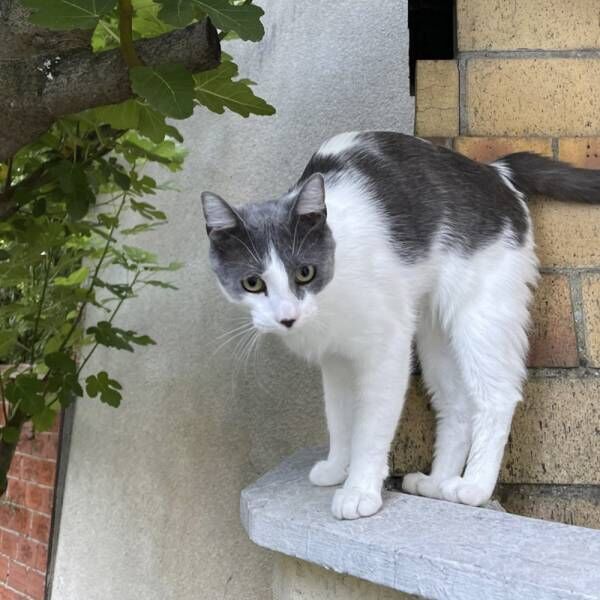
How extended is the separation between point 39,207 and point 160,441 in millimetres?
1093

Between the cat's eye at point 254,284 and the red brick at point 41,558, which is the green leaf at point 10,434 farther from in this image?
the red brick at point 41,558

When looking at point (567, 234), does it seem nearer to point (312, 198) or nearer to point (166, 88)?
point (312, 198)

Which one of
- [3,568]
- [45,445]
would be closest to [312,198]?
[45,445]

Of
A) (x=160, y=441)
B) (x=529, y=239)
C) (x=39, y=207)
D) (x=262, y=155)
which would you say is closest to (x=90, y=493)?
(x=160, y=441)

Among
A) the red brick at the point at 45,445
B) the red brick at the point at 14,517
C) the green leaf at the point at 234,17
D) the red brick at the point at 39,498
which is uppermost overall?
the green leaf at the point at 234,17

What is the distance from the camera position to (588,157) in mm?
1154

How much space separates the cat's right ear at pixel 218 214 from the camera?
1002 mm

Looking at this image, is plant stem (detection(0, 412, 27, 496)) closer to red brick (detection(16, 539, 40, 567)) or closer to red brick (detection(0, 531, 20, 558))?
red brick (detection(16, 539, 40, 567))

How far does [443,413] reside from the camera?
3.58ft

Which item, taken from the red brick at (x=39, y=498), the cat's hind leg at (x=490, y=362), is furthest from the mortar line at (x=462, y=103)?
the red brick at (x=39, y=498)

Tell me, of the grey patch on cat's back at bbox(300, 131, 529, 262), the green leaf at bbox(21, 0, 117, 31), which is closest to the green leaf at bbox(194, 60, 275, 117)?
the green leaf at bbox(21, 0, 117, 31)

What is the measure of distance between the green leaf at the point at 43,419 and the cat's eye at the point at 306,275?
0.59 meters

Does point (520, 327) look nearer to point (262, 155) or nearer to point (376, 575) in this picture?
point (376, 575)

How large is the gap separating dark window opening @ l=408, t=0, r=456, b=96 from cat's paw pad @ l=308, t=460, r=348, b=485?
0.77 metres
